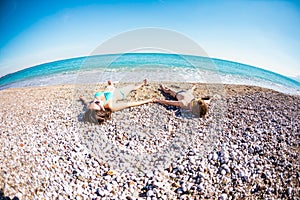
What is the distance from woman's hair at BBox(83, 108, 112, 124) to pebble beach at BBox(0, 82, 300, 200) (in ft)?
0.46

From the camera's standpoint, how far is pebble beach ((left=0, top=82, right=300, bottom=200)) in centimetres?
262

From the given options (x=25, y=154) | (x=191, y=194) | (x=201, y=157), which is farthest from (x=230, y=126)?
(x=25, y=154)

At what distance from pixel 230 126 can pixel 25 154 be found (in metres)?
4.21

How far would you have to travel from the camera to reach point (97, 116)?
420cm

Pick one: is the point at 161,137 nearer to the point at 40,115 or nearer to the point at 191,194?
the point at 191,194

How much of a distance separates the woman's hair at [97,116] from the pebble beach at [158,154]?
0.46 ft

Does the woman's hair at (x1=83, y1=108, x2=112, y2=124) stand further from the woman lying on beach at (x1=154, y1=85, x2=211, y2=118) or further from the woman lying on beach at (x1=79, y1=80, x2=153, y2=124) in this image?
→ the woman lying on beach at (x1=154, y1=85, x2=211, y2=118)

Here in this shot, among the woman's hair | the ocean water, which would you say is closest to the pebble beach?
the woman's hair

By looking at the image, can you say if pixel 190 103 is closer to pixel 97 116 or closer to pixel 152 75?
pixel 97 116

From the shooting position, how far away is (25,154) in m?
3.29

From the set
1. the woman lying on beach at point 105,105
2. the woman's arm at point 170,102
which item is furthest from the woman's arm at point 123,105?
the woman's arm at point 170,102

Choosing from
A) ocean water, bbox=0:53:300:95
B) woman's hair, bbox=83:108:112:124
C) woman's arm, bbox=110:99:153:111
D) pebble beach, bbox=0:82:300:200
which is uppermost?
ocean water, bbox=0:53:300:95

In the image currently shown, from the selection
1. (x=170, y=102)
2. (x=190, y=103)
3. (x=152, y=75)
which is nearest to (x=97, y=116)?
(x=170, y=102)

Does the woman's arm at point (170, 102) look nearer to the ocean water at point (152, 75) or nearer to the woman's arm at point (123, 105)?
the woman's arm at point (123, 105)
